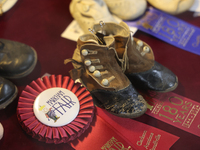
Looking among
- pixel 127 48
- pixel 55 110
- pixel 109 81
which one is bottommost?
pixel 55 110

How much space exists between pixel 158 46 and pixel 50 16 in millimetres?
698

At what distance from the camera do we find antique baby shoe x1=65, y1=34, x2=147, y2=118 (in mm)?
773

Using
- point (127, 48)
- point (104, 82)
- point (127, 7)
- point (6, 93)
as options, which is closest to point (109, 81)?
point (104, 82)

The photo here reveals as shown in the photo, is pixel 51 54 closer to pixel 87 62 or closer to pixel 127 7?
pixel 87 62

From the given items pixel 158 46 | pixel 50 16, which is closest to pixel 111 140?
pixel 158 46

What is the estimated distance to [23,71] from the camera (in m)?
0.92

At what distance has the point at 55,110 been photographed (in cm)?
79

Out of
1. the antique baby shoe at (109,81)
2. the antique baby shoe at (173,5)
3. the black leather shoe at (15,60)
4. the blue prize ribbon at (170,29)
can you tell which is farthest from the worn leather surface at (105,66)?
the antique baby shoe at (173,5)

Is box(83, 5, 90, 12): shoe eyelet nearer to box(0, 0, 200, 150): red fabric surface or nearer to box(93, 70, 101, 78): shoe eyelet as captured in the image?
box(0, 0, 200, 150): red fabric surface

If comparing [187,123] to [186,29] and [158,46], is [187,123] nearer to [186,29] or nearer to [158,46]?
[158,46]

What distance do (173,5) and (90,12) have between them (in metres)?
0.51

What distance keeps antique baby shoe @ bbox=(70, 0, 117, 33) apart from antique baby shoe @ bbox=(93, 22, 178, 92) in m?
0.28

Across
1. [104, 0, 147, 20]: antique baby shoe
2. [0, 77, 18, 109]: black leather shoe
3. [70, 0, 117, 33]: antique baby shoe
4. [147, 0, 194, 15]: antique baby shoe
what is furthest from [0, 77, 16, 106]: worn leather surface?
[147, 0, 194, 15]: antique baby shoe

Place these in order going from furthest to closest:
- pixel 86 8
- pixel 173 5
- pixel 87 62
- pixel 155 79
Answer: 1. pixel 173 5
2. pixel 86 8
3. pixel 155 79
4. pixel 87 62
